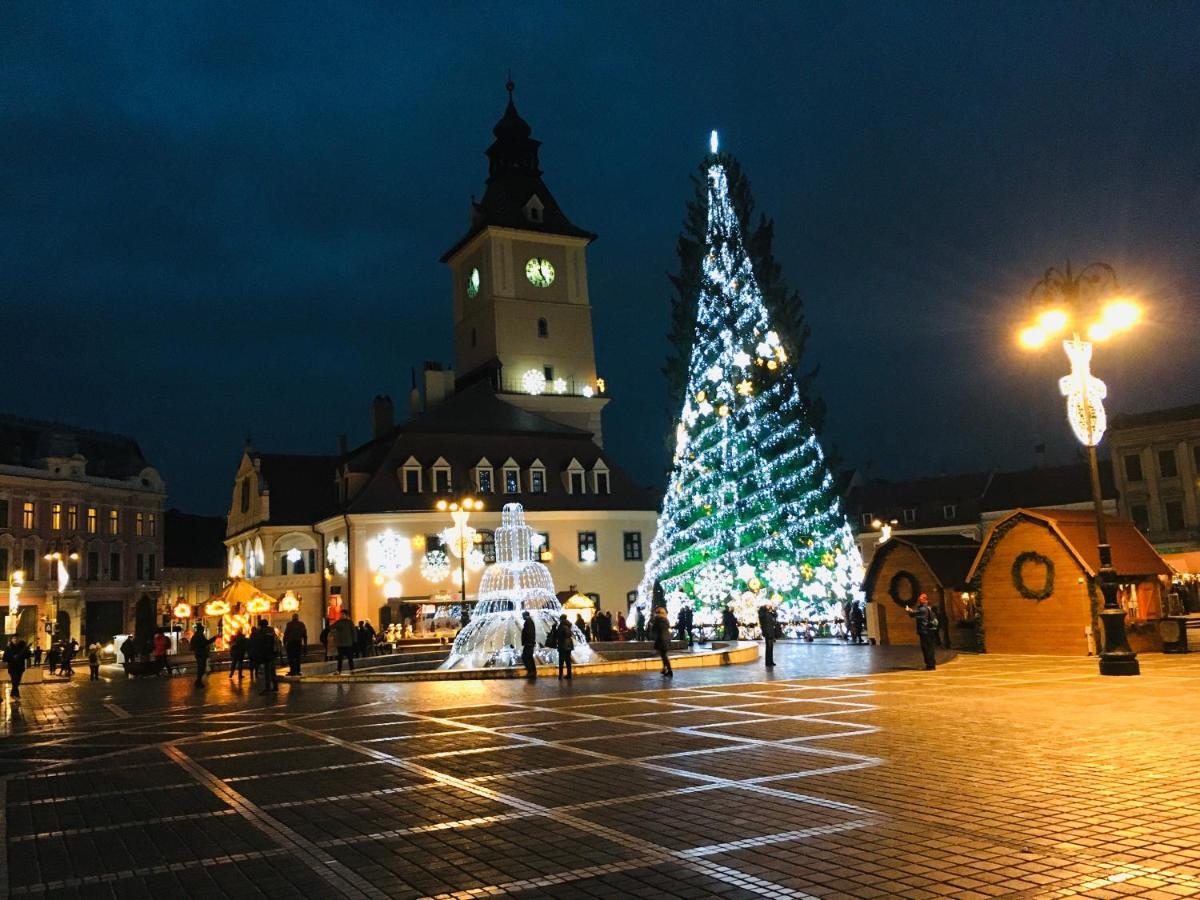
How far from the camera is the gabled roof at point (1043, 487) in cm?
6706

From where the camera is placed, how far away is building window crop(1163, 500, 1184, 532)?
58.8 m

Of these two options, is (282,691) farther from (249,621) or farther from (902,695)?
(249,621)

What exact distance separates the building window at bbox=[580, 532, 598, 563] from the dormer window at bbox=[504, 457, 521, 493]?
4.35 meters

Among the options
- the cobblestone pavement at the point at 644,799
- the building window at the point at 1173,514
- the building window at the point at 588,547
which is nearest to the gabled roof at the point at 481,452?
the building window at the point at 588,547

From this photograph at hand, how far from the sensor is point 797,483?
39094 millimetres

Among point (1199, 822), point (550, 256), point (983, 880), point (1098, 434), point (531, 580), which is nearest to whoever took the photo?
point (983, 880)

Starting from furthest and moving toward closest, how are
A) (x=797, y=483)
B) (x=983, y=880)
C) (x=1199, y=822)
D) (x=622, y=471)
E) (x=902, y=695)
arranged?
(x=622, y=471) → (x=797, y=483) → (x=902, y=695) → (x=1199, y=822) → (x=983, y=880)

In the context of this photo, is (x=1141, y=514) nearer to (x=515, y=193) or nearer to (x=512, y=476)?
(x=512, y=476)

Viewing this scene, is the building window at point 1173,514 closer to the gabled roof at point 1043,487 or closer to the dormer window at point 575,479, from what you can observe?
the gabled roof at point 1043,487

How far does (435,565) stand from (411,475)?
6.99m

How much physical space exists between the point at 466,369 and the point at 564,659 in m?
49.9

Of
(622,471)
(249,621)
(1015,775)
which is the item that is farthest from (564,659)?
(622,471)

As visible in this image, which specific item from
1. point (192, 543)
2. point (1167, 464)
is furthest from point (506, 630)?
point (192, 543)

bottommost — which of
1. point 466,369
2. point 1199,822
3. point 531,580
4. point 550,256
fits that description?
point 1199,822
